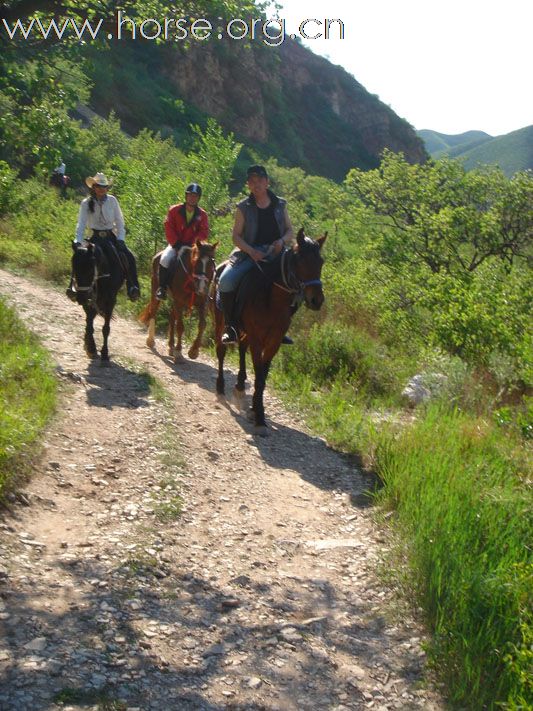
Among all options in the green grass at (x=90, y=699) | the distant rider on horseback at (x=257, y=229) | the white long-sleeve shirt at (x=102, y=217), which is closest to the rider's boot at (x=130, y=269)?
the white long-sleeve shirt at (x=102, y=217)

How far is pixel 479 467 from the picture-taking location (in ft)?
19.7

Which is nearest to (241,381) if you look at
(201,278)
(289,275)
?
(289,275)

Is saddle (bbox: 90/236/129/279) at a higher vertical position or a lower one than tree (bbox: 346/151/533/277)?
lower

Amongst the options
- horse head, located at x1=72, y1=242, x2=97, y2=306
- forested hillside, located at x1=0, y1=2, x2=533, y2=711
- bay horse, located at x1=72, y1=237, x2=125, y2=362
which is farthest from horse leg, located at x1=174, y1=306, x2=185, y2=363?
horse head, located at x1=72, y1=242, x2=97, y2=306

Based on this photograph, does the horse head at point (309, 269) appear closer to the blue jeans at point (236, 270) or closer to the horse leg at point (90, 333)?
the blue jeans at point (236, 270)

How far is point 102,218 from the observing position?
10172 millimetres

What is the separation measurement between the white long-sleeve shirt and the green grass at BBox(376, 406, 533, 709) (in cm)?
554

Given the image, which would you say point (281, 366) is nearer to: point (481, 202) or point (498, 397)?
point (498, 397)

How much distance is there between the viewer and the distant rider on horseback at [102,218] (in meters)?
9.95

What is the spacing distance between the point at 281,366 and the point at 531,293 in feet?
20.3

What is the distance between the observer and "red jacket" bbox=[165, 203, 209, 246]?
11.4 m

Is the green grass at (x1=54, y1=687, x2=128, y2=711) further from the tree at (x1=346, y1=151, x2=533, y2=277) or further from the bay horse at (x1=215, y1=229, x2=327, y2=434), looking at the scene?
the tree at (x1=346, y1=151, x2=533, y2=277)

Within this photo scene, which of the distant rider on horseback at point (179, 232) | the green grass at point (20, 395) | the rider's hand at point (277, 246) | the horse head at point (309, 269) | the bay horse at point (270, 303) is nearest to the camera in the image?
the green grass at point (20, 395)

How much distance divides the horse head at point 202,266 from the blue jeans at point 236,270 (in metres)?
1.84
